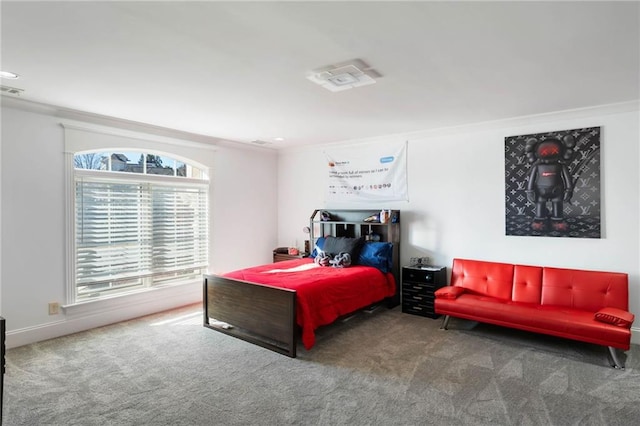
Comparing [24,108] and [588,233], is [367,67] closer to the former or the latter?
[588,233]

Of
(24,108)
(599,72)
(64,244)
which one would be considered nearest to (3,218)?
(64,244)

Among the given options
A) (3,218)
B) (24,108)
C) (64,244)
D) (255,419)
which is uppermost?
(24,108)

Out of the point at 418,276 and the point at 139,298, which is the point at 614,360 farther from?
the point at 139,298

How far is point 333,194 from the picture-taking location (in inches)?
227

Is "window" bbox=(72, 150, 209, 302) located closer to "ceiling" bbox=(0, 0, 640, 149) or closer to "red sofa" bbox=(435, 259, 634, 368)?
"ceiling" bbox=(0, 0, 640, 149)

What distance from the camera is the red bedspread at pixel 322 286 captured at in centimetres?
347

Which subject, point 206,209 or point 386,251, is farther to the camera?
point 206,209

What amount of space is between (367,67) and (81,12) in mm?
1753

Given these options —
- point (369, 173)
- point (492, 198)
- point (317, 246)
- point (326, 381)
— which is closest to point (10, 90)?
point (326, 381)

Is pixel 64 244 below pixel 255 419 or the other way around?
the other way around

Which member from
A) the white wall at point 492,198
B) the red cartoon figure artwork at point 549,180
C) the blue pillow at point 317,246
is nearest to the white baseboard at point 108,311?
the blue pillow at point 317,246

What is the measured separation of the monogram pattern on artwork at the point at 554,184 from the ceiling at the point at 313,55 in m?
0.41

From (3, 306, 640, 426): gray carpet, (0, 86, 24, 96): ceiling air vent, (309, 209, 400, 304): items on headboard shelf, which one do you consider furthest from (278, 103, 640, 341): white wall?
(0, 86, 24, 96): ceiling air vent

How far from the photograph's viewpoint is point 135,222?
4523 millimetres
